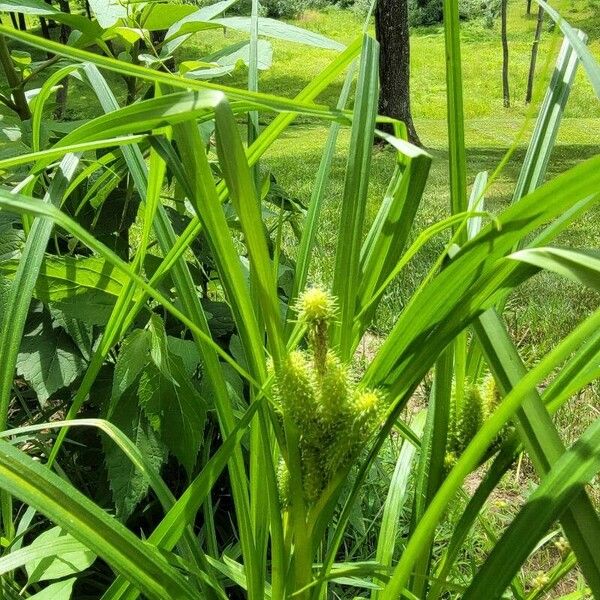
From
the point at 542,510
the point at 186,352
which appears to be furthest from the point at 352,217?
the point at 186,352

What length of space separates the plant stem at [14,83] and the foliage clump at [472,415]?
73 cm

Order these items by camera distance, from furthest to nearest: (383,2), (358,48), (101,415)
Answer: (383,2) < (101,415) < (358,48)

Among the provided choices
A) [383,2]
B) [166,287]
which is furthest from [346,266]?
[383,2]

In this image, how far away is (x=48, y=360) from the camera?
896mm

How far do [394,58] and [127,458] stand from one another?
6.93 metres

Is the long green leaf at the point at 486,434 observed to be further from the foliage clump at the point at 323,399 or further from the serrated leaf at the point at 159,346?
the serrated leaf at the point at 159,346

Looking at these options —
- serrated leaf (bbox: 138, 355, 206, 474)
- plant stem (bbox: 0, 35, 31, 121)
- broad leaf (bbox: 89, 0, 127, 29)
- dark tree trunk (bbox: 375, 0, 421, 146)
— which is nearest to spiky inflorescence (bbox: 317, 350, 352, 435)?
serrated leaf (bbox: 138, 355, 206, 474)

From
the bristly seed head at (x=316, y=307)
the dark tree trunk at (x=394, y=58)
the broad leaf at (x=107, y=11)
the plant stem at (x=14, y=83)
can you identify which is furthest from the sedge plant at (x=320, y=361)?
the dark tree trunk at (x=394, y=58)

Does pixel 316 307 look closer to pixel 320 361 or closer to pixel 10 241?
pixel 320 361

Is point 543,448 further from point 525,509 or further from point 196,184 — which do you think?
point 196,184

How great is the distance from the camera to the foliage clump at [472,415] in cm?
56

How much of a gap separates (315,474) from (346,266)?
0.15m

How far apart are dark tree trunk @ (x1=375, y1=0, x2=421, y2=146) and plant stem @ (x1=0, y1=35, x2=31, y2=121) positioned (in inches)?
244

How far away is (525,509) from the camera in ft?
1.49
